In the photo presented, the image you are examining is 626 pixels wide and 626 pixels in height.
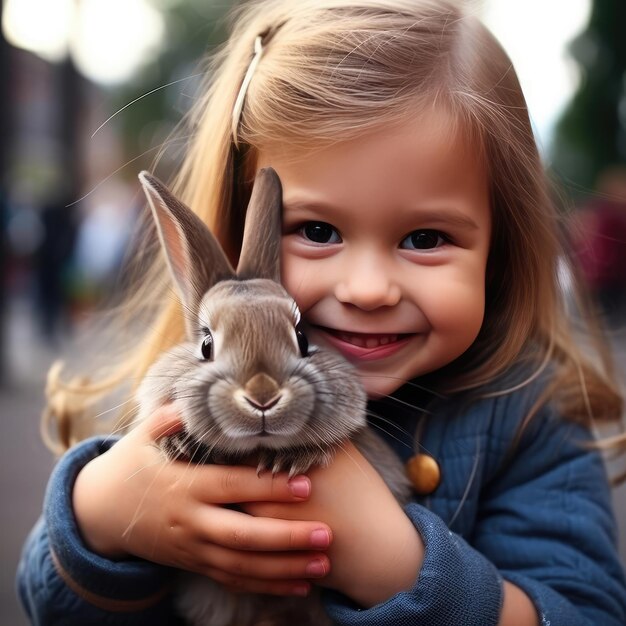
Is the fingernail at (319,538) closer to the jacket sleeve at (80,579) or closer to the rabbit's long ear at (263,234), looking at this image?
the jacket sleeve at (80,579)

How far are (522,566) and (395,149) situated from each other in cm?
88

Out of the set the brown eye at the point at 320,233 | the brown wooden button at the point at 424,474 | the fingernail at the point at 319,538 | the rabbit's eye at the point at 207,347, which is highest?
the brown eye at the point at 320,233

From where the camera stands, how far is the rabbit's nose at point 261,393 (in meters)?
1.16

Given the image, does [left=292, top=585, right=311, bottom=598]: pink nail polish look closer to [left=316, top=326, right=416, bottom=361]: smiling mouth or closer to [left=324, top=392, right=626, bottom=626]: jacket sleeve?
[left=324, top=392, right=626, bottom=626]: jacket sleeve

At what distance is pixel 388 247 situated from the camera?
148 cm

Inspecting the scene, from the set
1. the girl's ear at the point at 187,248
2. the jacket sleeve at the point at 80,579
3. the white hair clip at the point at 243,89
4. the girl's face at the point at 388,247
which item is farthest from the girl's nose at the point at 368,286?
the jacket sleeve at the point at 80,579

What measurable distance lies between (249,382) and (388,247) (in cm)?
46

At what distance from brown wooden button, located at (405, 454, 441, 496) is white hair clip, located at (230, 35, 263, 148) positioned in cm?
78

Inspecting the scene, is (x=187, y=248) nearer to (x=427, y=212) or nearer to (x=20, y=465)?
(x=427, y=212)

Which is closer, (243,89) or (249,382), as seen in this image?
(249,382)

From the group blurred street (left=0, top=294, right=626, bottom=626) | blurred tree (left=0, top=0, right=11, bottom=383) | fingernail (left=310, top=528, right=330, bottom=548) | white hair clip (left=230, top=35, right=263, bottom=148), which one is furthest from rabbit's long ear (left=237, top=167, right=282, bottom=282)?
blurred tree (left=0, top=0, right=11, bottom=383)

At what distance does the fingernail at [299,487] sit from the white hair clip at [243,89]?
76cm

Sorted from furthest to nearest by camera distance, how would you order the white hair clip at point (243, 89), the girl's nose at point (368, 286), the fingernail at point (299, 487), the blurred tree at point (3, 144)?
the blurred tree at point (3, 144) → the white hair clip at point (243, 89) → the girl's nose at point (368, 286) → the fingernail at point (299, 487)

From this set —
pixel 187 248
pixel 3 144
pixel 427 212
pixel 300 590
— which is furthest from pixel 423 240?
pixel 3 144
